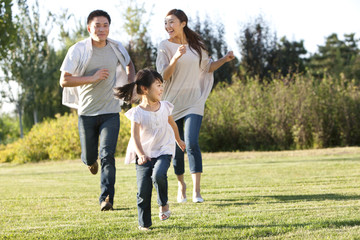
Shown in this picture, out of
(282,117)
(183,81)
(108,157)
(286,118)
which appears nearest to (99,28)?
(183,81)

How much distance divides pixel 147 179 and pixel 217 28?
2110cm

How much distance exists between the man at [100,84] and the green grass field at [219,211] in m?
0.60

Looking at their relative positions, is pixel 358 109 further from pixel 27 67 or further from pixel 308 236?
pixel 27 67

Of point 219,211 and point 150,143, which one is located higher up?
point 150,143

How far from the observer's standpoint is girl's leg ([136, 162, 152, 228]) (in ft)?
13.8

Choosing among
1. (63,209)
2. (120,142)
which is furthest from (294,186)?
(120,142)

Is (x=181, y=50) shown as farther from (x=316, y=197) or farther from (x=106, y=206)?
(x=316, y=197)

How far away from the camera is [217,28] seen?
24.7 metres

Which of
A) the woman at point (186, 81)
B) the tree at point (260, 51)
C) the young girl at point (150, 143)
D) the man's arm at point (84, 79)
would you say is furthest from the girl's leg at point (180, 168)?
the tree at point (260, 51)

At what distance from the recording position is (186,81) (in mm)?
5992

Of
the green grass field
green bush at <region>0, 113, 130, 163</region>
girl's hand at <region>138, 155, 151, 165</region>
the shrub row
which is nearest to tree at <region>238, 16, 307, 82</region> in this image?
the shrub row

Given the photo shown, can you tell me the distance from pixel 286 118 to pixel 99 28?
11178 millimetres

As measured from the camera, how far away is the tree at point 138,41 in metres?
23.3

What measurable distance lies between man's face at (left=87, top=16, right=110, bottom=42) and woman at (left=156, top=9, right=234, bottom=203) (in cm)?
67
